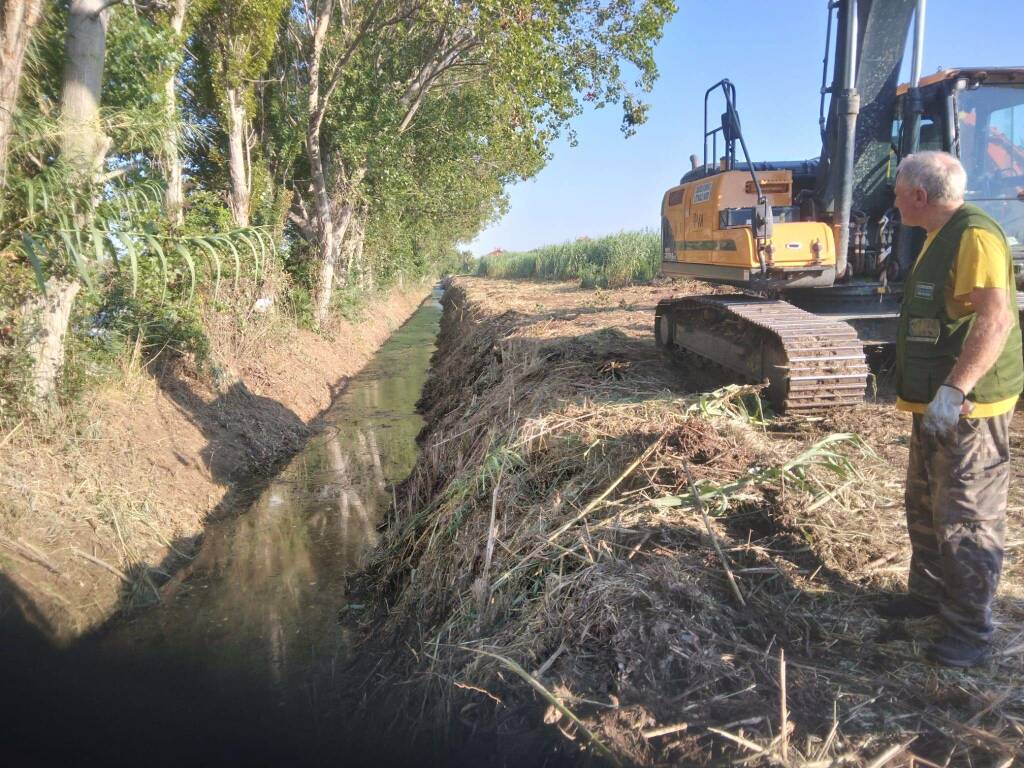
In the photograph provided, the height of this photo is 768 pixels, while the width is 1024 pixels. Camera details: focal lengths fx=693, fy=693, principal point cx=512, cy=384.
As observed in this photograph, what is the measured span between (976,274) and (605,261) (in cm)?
2286

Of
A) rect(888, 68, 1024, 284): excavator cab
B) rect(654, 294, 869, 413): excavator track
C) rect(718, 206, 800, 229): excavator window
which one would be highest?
rect(888, 68, 1024, 284): excavator cab

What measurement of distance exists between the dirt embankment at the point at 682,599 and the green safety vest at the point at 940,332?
3.11 ft

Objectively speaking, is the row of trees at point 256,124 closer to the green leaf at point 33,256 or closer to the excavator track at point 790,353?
the green leaf at point 33,256

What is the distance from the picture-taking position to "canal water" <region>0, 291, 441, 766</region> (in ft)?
10.3

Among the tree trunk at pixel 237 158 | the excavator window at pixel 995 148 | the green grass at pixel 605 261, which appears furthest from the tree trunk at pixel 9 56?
the green grass at pixel 605 261

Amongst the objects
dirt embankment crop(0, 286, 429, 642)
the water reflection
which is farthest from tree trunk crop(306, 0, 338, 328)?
the water reflection

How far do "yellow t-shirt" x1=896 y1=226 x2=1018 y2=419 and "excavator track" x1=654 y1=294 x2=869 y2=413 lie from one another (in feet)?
6.94

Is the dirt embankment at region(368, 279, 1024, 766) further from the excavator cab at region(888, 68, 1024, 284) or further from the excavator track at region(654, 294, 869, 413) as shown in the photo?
the excavator cab at region(888, 68, 1024, 284)

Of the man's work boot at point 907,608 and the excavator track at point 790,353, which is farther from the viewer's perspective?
the excavator track at point 790,353

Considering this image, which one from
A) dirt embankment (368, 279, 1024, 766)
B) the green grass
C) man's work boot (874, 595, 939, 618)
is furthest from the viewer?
the green grass

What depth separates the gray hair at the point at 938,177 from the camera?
267 centimetres

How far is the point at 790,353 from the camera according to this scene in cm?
476

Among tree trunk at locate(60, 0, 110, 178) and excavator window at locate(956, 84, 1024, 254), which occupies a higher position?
tree trunk at locate(60, 0, 110, 178)

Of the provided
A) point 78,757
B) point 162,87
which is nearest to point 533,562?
point 78,757
